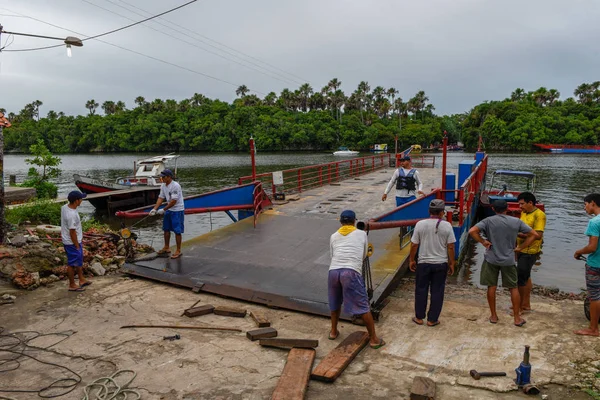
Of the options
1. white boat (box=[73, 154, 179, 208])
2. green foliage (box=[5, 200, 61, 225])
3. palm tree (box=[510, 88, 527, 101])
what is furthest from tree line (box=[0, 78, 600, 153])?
green foliage (box=[5, 200, 61, 225])

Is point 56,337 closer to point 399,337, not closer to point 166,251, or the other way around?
point 166,251

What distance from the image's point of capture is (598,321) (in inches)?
204

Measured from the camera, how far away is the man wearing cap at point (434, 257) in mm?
5254

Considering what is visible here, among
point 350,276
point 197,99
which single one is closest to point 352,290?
point 350,276

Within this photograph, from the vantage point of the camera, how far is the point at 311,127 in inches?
4023

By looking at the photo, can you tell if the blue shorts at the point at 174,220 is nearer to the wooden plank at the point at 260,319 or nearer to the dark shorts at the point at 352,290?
the wooden plank at the point at 260,319

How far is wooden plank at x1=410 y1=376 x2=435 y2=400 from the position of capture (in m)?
3.61

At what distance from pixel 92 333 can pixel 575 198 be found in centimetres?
3048

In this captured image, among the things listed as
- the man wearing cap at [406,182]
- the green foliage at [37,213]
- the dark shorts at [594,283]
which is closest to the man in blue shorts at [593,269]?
the dark shorts at [594,283]

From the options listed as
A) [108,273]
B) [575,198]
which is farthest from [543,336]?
[575,198]

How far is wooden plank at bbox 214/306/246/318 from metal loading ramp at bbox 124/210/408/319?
19.2 inches

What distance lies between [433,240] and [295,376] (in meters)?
2.49

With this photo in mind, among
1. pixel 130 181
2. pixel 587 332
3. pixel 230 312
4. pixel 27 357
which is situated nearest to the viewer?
pixel 27 357

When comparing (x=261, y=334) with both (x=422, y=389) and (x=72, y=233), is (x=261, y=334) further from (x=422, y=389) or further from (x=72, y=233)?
(x=72, y=233)
